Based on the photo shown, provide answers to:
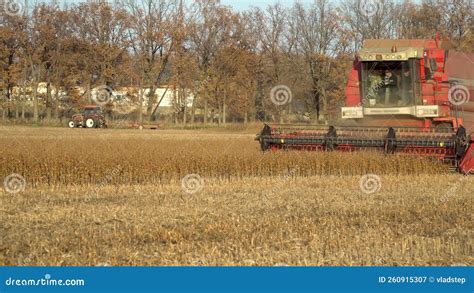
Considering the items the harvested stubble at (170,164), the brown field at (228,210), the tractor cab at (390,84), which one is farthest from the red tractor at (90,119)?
the tractor cab at (390,84)

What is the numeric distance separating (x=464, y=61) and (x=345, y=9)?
3279 cm

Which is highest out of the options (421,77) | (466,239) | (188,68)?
(188,68)

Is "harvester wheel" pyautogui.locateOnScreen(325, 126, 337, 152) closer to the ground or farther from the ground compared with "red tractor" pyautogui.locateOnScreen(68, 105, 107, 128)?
closer to the ground

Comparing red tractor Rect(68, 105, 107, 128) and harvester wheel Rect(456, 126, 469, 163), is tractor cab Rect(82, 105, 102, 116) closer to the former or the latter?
red tractor Rect(68, 105, 107, 128)

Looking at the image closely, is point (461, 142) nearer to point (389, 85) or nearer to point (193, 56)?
point (389, 85)

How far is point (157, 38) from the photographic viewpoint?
143ft

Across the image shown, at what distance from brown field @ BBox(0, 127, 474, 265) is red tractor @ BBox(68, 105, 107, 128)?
24045 millimetres

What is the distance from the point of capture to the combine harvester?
11586 mm

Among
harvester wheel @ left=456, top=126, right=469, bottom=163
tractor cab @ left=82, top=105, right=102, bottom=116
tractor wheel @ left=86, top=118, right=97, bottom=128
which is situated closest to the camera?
harvester wheel @ left=456, top=126, right=469, bottom=163

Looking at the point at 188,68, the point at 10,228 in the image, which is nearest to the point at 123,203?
the point at 10,228

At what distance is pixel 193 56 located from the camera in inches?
1682

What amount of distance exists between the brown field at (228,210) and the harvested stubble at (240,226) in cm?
1

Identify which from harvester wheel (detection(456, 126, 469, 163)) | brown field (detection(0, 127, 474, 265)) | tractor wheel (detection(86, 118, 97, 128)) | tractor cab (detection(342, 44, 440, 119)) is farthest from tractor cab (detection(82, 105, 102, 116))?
harvester wheel (detection(456, 126, 469, 163))

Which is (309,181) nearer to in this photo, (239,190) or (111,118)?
(239,190)
